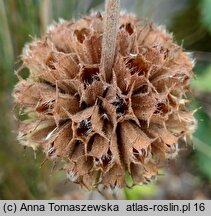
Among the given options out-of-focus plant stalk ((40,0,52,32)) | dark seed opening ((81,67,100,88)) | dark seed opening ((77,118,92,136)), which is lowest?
dark seed opening ((77,118,92,136))

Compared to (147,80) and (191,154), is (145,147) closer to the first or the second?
(147,80)

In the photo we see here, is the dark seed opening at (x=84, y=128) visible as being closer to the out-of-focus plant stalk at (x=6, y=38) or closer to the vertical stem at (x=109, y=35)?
the vertical stem at (x=109, y=35)

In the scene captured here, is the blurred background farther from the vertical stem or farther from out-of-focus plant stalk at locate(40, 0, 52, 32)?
the vertical stem

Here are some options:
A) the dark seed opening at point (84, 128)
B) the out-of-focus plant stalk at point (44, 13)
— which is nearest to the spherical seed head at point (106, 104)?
the dark seed opening at point (84, 128)

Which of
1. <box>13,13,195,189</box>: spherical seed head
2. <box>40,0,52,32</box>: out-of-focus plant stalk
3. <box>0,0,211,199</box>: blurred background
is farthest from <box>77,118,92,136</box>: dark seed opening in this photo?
<box>40,0,52,32</box>: out-of-focus plant stalk

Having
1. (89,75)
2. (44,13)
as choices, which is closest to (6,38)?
(44,13)

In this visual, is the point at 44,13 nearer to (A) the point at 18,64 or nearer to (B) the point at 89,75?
(A) the point at 18,64
